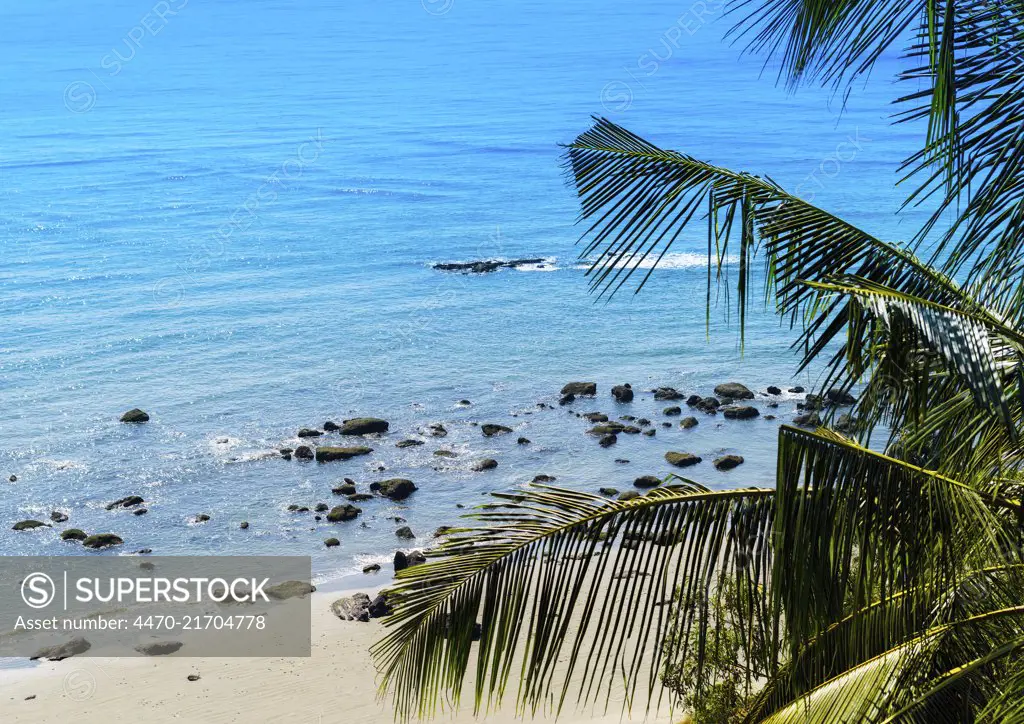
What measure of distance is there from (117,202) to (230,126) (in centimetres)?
3921

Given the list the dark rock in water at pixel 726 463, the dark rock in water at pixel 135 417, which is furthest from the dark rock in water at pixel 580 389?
the dark rock in water at pixel 135 417

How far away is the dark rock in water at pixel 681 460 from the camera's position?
32.9m

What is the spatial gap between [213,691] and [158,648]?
7.54ft

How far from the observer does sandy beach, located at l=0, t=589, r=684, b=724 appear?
20109mm

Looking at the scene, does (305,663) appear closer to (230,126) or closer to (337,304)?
(337,304)

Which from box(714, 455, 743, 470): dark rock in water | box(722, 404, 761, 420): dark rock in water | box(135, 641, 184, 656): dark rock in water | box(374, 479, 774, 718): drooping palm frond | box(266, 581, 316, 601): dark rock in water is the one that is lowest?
box(135, 641, 184, 656): dark rock in water

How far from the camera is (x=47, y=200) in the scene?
268 ft

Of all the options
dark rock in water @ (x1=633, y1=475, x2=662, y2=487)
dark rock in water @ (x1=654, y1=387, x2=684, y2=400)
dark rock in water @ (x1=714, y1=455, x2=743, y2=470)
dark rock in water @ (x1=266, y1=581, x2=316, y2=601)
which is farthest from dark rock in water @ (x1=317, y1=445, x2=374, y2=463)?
dark rock in water @ (x1=654, y1=387, x2=684, y2=400)

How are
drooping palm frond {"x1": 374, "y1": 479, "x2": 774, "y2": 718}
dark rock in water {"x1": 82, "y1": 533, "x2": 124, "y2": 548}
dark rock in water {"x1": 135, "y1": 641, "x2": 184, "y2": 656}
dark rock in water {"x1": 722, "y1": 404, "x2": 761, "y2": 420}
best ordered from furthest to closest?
dark rock in water {"x1": 722, "y1": 404, "x2": 761, "y2": 420} → dark rock in water {"x1": 82, "y1": 533, "x2": 124, "y2": 548} → dark rock in water {"x1": 135, "y1": 641, "x2": 184, "y2": 656} → drooping palm frond {"x1": 374, "y1": 479, "x2": 774, "y2": 718}

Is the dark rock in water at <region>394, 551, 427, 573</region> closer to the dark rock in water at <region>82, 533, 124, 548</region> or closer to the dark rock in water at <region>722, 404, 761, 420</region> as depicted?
the dark rock in water at <region>82, 533, 124, 548</region>

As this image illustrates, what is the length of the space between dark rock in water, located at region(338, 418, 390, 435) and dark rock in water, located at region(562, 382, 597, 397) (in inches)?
280

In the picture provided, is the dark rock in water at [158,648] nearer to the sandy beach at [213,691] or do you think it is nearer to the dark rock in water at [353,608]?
the sandy beach at [213,691]

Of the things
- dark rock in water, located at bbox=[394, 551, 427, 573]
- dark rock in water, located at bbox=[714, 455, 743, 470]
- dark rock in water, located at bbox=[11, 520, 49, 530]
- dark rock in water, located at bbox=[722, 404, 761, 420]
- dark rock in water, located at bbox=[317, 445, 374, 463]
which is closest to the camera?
dark rock in water, located at bbox=[394, 551, 427, 573]

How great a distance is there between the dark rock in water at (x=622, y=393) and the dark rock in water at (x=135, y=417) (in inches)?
634
